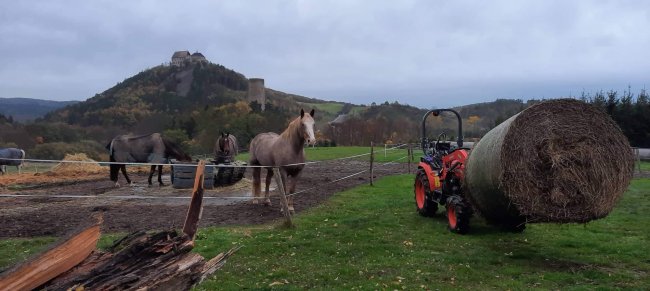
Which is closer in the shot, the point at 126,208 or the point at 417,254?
the point at 417,254

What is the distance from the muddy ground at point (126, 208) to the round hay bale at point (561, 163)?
4.69 metres

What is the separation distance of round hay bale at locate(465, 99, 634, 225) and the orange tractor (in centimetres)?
133

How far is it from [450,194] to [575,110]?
2.53m

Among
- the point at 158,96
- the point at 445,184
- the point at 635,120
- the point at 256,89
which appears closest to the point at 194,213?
the point at 445,184

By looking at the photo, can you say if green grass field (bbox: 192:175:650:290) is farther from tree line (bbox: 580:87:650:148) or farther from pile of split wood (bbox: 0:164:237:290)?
tree line (bbox: 580:87:650:148)

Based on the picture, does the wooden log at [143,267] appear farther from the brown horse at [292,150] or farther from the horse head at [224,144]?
the horse head at [224,144]

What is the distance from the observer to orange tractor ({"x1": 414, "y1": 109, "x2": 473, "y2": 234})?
7266 mm

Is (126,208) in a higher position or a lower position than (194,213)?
lower

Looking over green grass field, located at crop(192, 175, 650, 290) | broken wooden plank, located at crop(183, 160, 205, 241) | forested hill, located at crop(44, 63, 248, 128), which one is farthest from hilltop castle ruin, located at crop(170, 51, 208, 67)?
broken wooden plank, located at crop(183, 160, 205, 241)

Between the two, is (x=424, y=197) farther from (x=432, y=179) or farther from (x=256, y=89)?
(x=256, y=89)

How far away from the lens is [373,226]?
8.13 m

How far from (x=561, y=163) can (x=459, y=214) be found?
6.73 ft

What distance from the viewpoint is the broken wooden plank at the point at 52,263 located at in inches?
114

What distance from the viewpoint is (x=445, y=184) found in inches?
303
